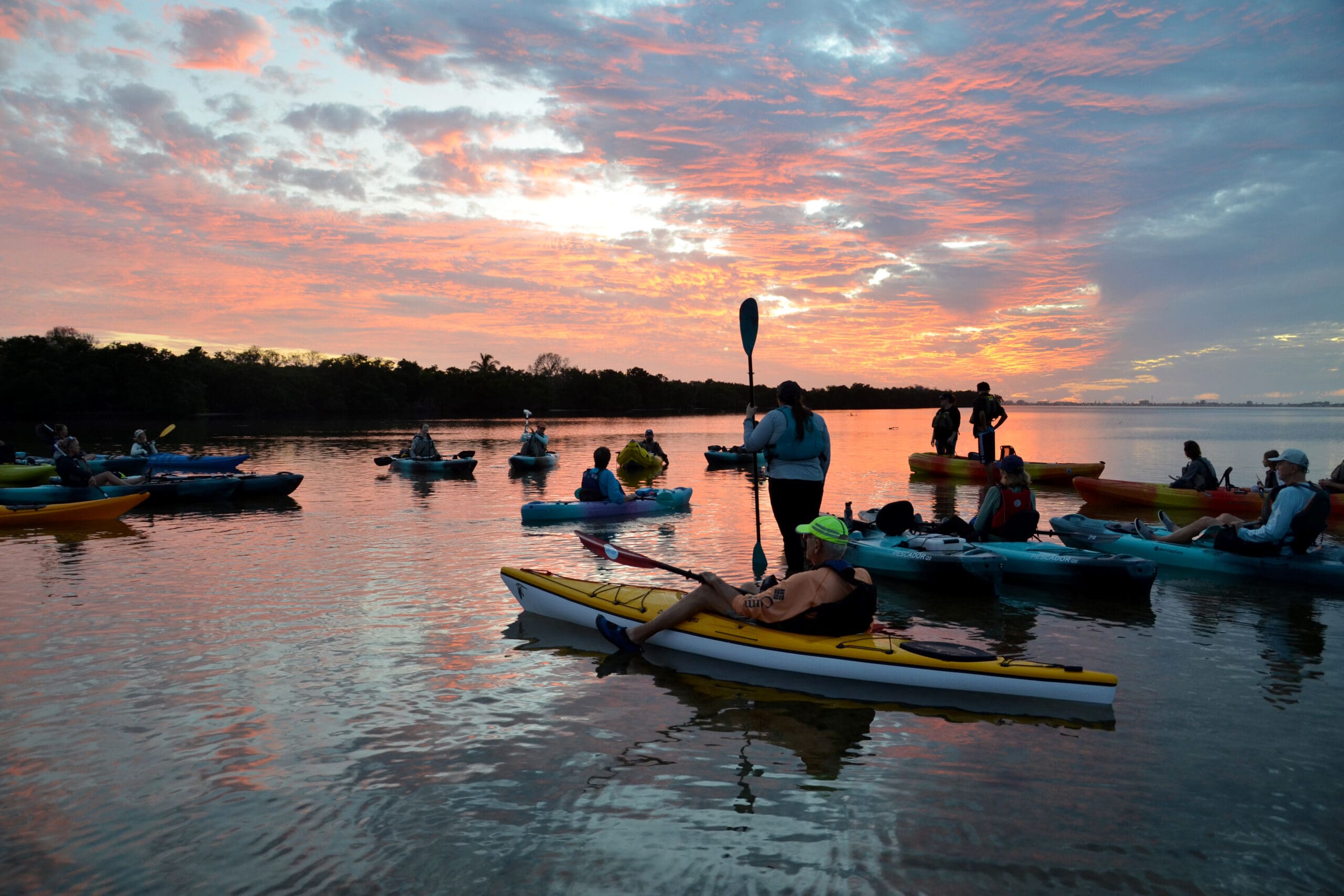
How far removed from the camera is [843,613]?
20.1 feet

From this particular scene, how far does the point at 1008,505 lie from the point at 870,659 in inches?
212

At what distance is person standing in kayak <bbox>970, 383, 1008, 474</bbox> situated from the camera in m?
21.1

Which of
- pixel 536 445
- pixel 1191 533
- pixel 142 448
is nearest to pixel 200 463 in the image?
pixel 142 448

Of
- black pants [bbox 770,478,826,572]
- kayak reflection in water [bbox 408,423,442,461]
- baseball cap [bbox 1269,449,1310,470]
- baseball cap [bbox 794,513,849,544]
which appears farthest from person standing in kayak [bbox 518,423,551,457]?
baseball cap [bbox 794,513,849,544]

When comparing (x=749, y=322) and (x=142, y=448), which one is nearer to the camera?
(x=749, y=322)

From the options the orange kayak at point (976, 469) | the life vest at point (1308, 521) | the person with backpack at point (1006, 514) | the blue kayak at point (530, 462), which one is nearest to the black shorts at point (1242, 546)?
the life vest at point (1308, 521)

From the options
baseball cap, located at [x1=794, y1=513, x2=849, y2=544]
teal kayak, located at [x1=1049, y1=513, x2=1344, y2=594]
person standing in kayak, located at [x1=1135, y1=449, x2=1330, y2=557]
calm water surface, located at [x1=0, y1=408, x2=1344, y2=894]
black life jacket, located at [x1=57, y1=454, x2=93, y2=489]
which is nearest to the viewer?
calm water surface, located at [x1=0, y1=408, x2=1344, y2=894]

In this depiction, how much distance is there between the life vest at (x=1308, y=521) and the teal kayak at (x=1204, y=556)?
0.18 meters

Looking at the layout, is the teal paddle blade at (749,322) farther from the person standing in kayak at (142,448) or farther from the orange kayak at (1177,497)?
the person standing in kayak at (142,448)

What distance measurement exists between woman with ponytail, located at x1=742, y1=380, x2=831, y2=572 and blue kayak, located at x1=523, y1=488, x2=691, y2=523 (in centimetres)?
773

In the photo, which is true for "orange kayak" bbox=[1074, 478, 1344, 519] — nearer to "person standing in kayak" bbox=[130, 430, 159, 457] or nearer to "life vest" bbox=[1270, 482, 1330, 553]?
"life vest" bbox=[1270, 482, 1330, 553]

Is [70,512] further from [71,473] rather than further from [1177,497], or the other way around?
Result: [1177,497]

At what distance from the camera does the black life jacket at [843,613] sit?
20.1ft

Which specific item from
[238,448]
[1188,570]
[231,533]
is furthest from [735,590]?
[238,448]
